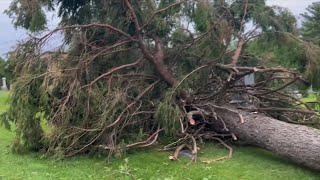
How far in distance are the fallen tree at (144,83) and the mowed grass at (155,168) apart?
199mm

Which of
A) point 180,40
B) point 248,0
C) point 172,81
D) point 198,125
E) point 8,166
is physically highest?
point 248,0

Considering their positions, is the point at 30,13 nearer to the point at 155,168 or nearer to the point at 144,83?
the point at 144,83

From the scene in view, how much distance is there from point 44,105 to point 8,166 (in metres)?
1.05

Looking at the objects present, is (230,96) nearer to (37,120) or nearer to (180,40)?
(180,40)

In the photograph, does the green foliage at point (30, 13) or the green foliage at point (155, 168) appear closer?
the green foliage at point (155, 168)

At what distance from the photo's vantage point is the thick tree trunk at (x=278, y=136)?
588cm

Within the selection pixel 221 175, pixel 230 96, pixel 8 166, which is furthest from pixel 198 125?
pixel 8 166

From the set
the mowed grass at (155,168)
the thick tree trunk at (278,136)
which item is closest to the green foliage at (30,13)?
the mowed grass at (155,168)

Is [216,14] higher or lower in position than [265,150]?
higher

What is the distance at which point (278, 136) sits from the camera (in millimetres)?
6398

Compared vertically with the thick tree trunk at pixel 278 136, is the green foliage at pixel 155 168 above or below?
below

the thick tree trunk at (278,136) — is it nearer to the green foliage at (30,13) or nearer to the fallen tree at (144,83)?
the fallen tree at (144,83)

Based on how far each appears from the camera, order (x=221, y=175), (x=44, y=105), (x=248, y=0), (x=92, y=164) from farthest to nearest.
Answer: (x=248, y=0), (x=44, y=105), (x=92, y=164), (x=221, y=175)

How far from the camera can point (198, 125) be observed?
783 centimetres
